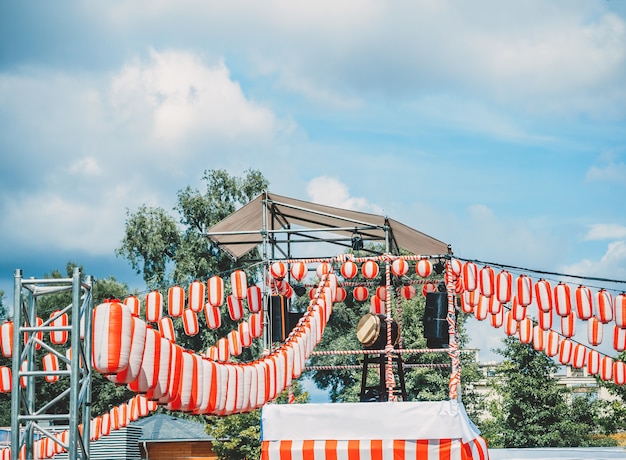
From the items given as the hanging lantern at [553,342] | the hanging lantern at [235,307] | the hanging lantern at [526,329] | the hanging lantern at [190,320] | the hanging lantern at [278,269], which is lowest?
the hanging lantern at [553,342]

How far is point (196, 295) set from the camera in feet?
58.5

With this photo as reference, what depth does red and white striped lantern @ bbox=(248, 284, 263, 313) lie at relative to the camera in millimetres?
18297

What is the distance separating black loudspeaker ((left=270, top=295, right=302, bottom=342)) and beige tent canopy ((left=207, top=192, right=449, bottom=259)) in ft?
4.02

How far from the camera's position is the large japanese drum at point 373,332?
16.5m

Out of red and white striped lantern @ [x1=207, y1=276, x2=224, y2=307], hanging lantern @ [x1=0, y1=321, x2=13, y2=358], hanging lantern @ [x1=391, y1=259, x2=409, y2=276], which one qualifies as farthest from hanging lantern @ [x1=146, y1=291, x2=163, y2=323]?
hanging lantern @ [x1=391, y1=259, x2=409, y2=276]

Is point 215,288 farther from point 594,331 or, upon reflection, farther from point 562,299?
point 594,331

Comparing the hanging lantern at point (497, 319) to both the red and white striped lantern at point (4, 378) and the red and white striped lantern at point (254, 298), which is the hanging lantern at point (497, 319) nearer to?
the red and white striped lantern at point (254, 298)

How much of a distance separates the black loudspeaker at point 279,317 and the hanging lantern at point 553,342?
5.76 metres

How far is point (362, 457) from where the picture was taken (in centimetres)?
1233

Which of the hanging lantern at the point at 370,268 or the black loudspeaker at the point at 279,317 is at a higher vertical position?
the hanging lantern at the point at 370,268

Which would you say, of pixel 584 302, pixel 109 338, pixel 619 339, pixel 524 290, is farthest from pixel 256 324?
pixel 109 338

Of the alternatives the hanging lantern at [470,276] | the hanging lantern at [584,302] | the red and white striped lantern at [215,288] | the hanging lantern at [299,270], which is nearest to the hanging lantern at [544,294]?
the hanging lantern at [584,302]

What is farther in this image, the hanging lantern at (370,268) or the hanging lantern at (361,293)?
the hanging lantern at (361,293)

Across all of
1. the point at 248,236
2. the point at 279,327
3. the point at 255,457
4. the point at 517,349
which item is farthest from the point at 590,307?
the point at 517,349
